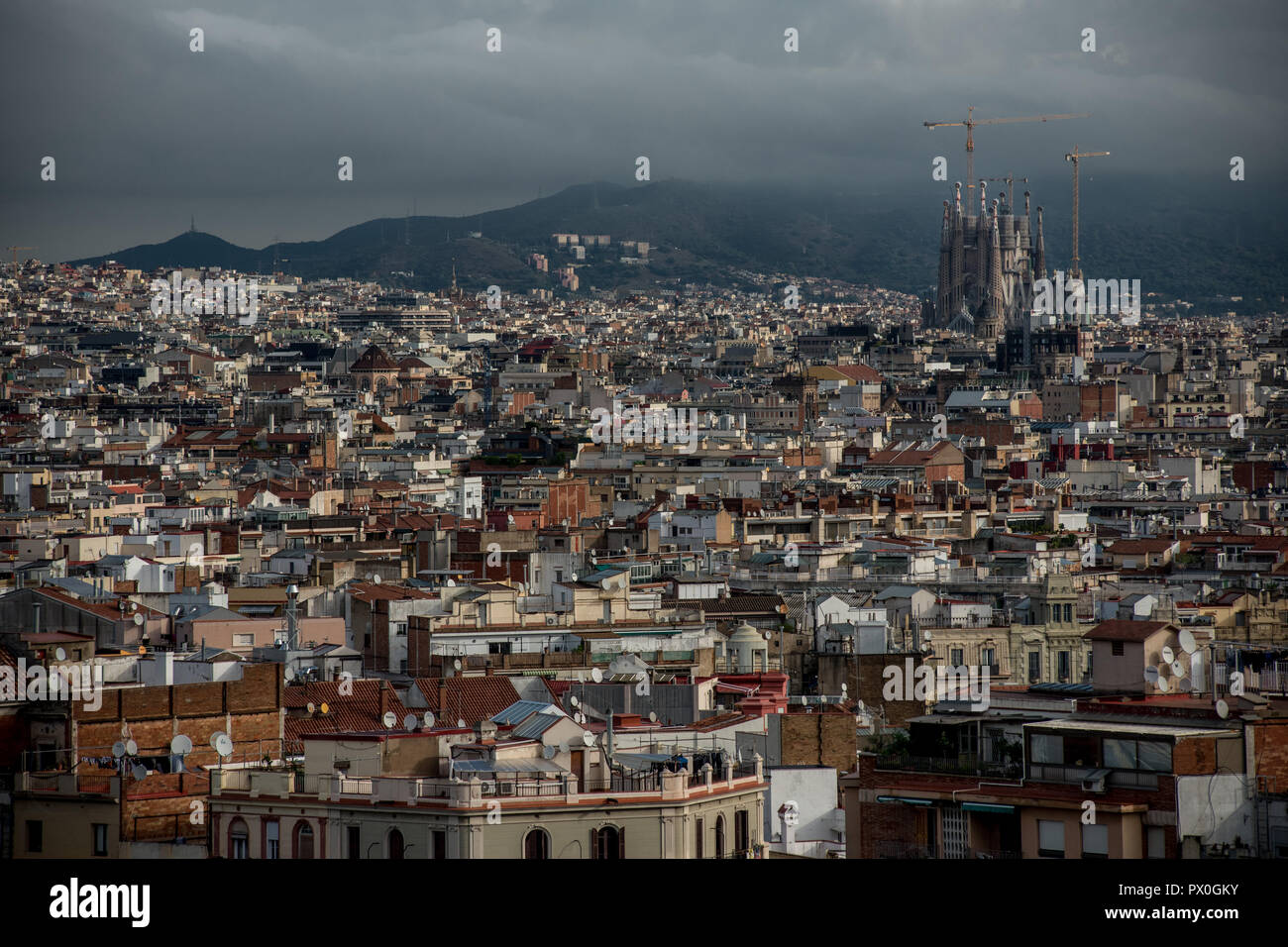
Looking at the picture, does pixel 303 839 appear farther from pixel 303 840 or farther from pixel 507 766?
pixel 507 766

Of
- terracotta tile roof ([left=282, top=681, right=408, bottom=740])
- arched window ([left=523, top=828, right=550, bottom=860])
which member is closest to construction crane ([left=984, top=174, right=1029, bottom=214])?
terracotta tile roof ([left=282, top=681, right=408, bottom=740])

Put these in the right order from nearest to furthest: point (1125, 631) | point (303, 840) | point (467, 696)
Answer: point (303, 840) < point (1125, 631) < point (467, 696)

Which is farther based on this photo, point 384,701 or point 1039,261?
point 1039,261

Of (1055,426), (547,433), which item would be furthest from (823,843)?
(1055,426)

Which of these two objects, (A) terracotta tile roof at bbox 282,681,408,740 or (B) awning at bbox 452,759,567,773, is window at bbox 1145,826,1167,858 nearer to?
(B) awning at bbox 452,759,567,773

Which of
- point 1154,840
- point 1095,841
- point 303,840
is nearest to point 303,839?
point 303,840
